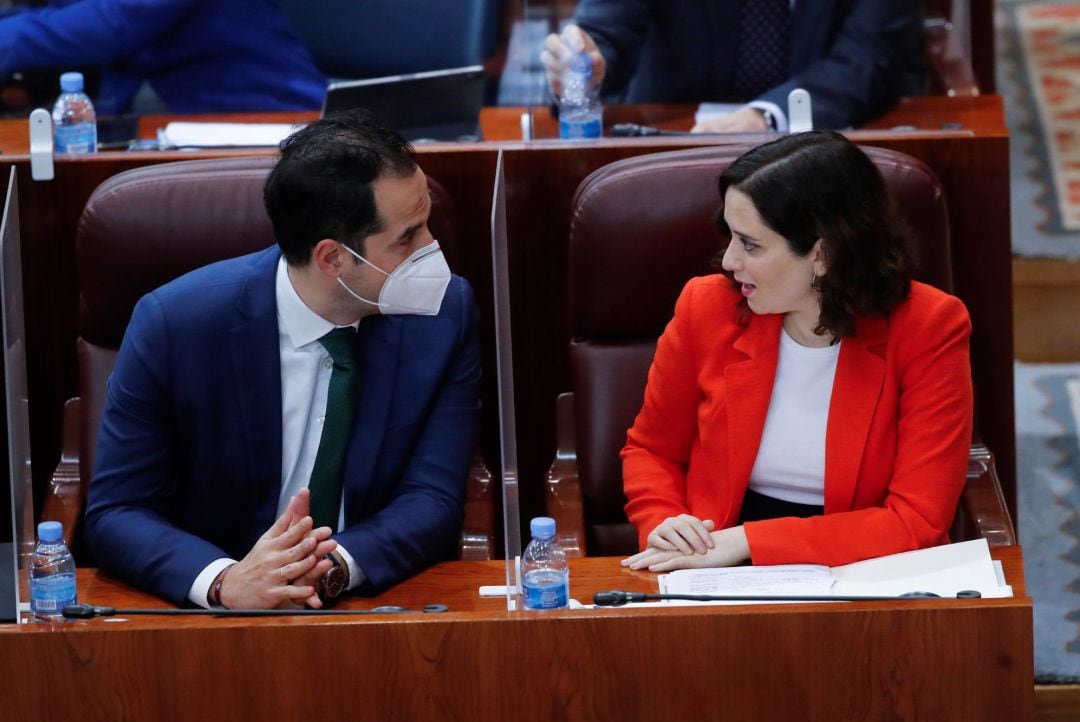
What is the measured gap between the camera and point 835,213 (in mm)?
1886

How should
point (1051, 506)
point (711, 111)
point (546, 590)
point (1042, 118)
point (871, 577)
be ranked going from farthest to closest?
1. point (1042, 118)
2. point (1051, 506)
3. point (711, 111)
4. point (871, 577)
5. point (546, 590)

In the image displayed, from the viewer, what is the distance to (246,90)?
10.7 ft

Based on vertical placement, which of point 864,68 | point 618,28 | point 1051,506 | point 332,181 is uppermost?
point 618,28

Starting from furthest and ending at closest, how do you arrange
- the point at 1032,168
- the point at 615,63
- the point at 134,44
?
1. the point at 1032,168
2. the point at 134,44
3. the point at 615,63

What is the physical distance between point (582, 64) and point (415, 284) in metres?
0.88

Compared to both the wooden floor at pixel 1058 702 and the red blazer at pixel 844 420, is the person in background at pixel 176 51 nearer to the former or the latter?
the red blazer at pixel 844 420

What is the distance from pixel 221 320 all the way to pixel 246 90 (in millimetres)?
1451

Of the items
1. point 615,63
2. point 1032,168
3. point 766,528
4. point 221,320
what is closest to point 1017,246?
point 1032,168

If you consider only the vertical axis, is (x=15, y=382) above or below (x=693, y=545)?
above

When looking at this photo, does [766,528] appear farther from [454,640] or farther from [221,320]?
[221,320]

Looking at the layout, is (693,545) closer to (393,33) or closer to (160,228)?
(160,228)

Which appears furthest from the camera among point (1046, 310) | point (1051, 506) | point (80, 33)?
point (1046, 310)

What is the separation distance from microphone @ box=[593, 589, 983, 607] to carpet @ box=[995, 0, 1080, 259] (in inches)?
81.8

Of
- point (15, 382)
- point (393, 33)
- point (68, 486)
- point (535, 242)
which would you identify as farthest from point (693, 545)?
point (393, 33)
